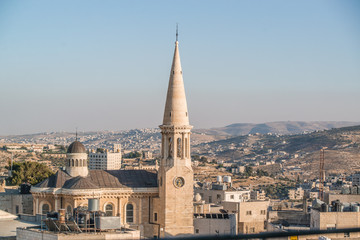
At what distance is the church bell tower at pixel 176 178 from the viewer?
42.8 metres

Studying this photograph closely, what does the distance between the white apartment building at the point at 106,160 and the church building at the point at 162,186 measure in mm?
102301

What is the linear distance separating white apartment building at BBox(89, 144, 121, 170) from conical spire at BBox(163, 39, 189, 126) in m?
102

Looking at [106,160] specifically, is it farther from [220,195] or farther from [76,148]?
[76,148]

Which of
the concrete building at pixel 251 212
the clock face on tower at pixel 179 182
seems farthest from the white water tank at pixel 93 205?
the concrete building at pixel 251 212

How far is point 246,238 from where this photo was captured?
7371 millimetres

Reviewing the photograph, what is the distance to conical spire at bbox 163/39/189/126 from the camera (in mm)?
43281

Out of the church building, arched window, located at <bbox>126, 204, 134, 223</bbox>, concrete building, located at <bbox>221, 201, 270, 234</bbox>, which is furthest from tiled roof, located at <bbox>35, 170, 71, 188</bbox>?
concrete building, located at <bbox>221, 201, 270, 234</bbox>

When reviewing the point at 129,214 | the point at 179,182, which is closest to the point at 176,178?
the point at 179,182

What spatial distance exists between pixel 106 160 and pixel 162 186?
109m

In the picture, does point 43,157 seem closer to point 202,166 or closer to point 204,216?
point 202,166

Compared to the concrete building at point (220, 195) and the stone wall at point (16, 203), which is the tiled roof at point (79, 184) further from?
the concrete building at point (220, 195)

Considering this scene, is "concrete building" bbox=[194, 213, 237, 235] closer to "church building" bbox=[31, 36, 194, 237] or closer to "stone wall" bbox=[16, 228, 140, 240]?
"church building" bbox=[31, 36, 194, 237]

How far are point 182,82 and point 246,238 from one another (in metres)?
36.9

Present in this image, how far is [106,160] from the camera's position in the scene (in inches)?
5950
